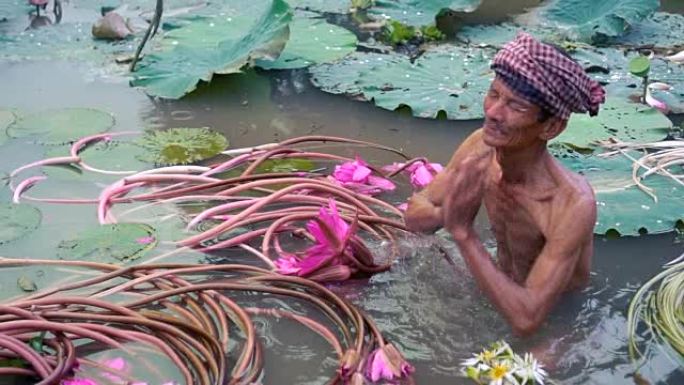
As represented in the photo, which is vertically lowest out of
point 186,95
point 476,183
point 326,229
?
point 186,95

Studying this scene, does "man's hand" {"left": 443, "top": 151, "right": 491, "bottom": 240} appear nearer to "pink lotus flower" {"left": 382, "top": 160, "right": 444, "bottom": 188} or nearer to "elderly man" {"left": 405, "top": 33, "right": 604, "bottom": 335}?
"elderly man" {"left": 405, "top": 33, "right": 604, "bottom": 335}

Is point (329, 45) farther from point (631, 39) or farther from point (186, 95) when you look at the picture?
point (631, 39)

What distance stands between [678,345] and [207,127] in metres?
2.30

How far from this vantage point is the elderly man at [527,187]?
230cm

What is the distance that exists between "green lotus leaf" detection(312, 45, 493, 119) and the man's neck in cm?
162

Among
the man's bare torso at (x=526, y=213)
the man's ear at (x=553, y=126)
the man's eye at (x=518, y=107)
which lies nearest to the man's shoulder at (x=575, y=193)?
the man's bare torso at (x=526, y=213)

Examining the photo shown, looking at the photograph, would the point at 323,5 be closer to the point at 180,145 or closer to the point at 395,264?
the point at 180,145

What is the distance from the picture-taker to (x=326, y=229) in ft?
9.30

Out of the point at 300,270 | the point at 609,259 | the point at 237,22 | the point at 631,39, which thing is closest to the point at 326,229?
the point at 300,270

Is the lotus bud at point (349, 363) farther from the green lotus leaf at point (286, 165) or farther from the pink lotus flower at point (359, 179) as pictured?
the green lotus leaf at point (286, 165)

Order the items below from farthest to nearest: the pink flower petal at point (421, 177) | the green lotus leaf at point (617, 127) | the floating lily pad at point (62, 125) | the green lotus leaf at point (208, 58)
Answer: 1. the green lotus leaf at point (208, 58)
2. the floating lily pad at point (62, 125)
3. the green lotus leaf at point (617, 127)
4. the pink flower petal at point (421, 177)

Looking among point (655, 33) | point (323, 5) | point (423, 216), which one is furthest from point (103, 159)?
point (655, 33)

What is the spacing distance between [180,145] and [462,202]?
5.81 ft

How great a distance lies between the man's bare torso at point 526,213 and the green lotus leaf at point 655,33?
277 cm
